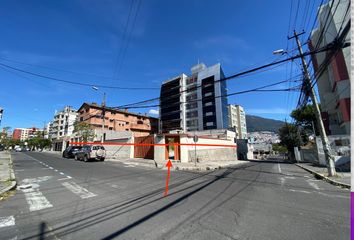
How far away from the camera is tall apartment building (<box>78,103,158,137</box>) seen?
5421cm

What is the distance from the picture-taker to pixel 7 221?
14.3 ft

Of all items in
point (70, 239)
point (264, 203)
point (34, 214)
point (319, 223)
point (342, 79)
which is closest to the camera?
point (70, 239)

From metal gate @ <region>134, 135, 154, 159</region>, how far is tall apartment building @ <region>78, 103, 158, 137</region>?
27436 millimetres

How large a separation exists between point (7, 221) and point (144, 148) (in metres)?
20.7

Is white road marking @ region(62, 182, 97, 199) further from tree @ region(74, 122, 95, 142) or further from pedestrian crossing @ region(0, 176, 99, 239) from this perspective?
tree @ region(74, 122, 95, 142)

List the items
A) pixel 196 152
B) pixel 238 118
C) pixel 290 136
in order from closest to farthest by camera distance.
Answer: pixel 196 152 < pixel 290 136 < pixel 238 118

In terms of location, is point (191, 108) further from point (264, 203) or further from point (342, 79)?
point (264, 203)

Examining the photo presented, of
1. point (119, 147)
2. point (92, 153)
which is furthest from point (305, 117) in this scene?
point (92, 153)

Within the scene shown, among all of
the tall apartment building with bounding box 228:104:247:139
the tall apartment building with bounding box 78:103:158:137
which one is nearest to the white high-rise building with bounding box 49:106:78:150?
the tall apartment building with bounding box 78:103:158:137

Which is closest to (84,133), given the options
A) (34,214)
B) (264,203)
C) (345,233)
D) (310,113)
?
(34,214)

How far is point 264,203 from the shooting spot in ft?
19.0

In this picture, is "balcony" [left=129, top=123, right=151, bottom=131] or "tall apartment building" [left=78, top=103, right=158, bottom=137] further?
"balcony" [left=129, top=123, right=151, bottom=131]

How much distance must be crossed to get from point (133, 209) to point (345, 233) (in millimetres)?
4574

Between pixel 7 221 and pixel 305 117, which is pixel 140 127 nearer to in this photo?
pixel 305 117
